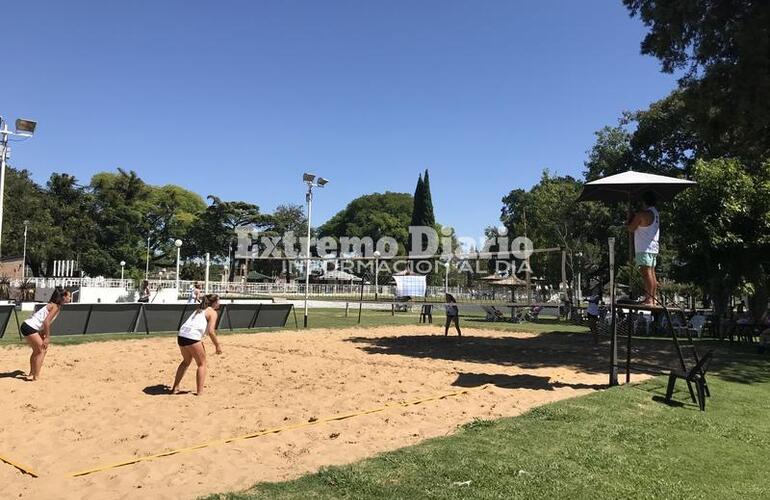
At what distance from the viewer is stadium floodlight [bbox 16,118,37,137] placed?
1556 cm

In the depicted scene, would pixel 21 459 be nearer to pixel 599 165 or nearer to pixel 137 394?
pixel 137 394

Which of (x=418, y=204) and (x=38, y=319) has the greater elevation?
(x=418, y=204)

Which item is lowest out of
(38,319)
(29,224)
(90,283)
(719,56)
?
(90,283)

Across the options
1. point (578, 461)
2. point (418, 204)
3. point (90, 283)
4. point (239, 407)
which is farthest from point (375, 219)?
point (578, 461)

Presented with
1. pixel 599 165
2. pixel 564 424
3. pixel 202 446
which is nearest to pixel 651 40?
pixel 564 424

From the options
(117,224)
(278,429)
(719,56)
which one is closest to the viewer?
(278,429)

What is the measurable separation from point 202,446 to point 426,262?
64.8 metres

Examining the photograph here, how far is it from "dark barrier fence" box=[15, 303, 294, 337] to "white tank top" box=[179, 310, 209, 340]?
8.24m

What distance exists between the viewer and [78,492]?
4070mm

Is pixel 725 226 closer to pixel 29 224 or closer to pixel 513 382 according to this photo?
pixel 513 382

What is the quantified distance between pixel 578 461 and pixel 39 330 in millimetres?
7964

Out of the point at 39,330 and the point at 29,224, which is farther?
the point at 29,224

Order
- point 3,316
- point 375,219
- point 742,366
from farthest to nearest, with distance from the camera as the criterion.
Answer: point 375,219
point 3,316
point 742,366

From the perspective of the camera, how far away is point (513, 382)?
29.5 feet
